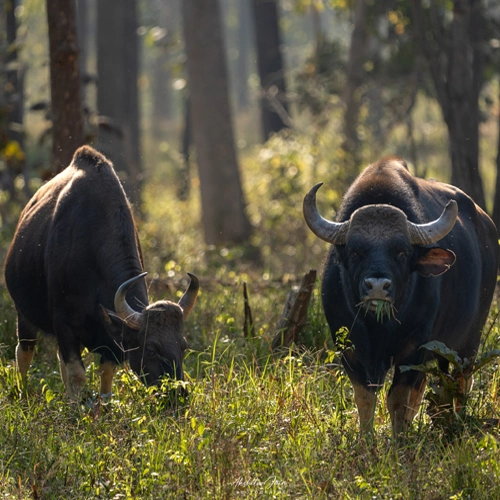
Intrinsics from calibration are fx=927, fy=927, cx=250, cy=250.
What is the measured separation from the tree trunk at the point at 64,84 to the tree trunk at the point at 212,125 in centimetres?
693

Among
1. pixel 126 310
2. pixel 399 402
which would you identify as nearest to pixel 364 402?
pixel 399 402

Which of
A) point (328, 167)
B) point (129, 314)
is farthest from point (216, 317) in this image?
point (328, 167)

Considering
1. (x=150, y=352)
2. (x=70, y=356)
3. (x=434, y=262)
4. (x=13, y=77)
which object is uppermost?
(x=13, y=77)

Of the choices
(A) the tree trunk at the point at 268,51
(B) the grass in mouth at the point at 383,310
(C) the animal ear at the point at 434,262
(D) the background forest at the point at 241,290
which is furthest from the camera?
(A) the tree trunk at the point at 268,51

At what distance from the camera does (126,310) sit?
6.87 m

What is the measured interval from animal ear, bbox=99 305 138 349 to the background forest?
13.6 inches

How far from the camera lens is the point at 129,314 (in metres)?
6.86

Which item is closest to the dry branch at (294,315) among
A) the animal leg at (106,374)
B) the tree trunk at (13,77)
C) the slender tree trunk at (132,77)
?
the animal leg at (106,374)

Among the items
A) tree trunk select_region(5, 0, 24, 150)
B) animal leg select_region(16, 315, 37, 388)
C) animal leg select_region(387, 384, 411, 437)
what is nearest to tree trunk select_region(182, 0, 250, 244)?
tree trunk select_region(5, 0, 24, 150)

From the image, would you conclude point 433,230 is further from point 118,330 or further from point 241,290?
point 241,290

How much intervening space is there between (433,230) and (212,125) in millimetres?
11936

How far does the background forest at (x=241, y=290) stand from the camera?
5.46 m

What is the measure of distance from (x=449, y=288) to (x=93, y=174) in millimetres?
3143

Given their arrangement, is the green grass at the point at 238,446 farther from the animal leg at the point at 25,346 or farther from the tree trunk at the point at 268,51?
the tree trunk at the point at 268,51
